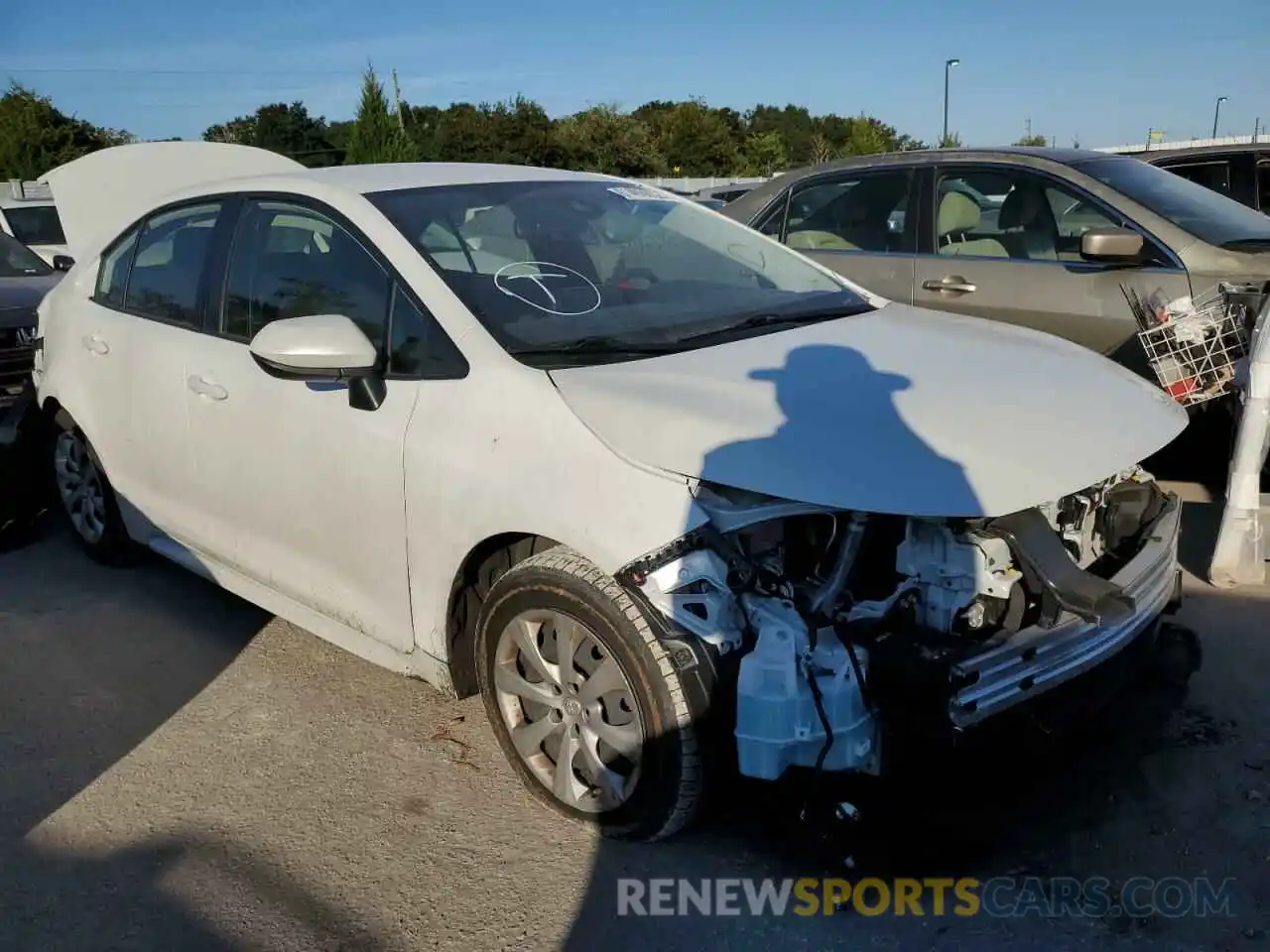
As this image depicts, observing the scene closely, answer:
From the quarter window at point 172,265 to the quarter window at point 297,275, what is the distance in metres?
0.26

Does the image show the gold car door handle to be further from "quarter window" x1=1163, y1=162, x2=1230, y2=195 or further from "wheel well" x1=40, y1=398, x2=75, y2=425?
"wheel well" x1=40, y1=398, x2=75, y2=425

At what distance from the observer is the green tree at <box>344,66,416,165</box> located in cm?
2944

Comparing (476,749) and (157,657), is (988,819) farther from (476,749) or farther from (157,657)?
(157,657)

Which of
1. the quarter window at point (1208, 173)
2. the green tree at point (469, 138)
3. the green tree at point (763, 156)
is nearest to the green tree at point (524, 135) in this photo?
the green tree at point (469, 138)

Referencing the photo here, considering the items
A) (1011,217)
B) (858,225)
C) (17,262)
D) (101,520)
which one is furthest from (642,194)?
(17,262)

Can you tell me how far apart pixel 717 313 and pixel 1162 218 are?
3047mm

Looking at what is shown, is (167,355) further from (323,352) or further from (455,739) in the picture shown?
(455,739)

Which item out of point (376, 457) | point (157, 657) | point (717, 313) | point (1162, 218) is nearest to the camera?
point (376, 457)

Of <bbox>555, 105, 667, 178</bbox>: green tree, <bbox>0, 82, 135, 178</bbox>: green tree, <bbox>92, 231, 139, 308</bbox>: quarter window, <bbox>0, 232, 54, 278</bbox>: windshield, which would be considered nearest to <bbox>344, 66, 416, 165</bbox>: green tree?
<bbox>0, 82, 135, 178</bbox>: green tree

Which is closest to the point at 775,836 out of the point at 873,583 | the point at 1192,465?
the point at 873,583

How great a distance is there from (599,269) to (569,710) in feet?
4.89

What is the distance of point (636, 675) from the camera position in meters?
2.70

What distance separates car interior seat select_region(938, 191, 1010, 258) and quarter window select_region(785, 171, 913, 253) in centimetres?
20

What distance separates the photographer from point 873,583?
2826mm
